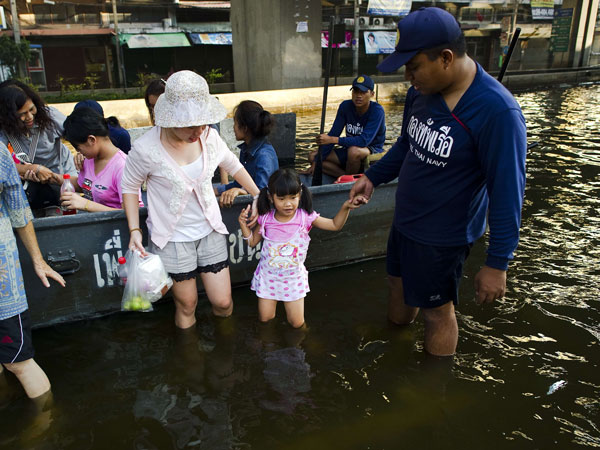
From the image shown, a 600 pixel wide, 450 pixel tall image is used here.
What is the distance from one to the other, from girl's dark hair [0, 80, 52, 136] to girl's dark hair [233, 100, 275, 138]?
1610 mm

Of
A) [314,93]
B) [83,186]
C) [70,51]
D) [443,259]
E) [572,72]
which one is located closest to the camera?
[443,259]

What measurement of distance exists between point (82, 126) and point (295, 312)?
6.95 ft

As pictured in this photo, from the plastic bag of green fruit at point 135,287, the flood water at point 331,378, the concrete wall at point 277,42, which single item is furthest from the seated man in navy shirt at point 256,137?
the concrete wall at point 277,42

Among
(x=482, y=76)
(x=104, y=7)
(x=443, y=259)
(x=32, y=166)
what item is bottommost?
(x=443, y=259)

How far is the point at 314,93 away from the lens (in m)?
16.6

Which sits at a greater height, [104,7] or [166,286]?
[104,7]

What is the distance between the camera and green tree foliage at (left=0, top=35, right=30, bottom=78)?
814 inches

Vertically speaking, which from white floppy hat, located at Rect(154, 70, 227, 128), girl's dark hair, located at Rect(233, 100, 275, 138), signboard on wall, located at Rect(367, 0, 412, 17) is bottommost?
girl's dark hair, located at Rect(233, 100, 275, 138)

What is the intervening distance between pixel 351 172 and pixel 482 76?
3625 millimetres

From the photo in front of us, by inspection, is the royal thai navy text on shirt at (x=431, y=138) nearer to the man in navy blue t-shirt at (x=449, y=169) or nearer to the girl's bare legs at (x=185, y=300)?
the man in navy blue t-shirt at (x=449, y=169)

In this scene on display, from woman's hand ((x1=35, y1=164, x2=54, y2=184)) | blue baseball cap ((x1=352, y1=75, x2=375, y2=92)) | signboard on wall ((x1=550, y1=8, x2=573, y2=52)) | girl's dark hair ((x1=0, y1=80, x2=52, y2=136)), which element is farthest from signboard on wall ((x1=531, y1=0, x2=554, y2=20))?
woman's hand ((x1=35, y1=164, x2=54, y2=184))

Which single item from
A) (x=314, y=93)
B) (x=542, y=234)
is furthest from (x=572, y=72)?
(x=542, y=234)

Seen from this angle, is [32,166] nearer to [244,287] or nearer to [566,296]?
[244,287]

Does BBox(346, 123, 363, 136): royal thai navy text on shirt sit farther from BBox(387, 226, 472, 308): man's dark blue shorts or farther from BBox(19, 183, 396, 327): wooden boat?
BBox(387, 226, 472, 308): man's dark blue shorts
